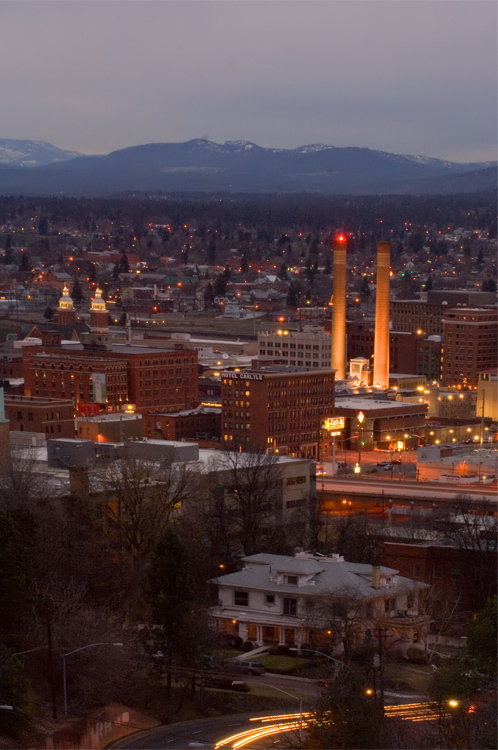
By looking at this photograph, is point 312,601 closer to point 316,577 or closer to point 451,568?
point 316,577

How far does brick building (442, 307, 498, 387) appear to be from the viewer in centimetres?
8781

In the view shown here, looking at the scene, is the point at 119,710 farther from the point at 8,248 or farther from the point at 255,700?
the point at 8,248

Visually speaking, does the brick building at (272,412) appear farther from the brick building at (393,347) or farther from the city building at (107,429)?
the brick building at (393,347)

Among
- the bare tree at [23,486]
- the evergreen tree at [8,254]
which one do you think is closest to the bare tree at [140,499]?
the bare tree at [23,486]

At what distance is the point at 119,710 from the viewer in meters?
26.3

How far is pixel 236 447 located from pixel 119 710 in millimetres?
Answer: 34760

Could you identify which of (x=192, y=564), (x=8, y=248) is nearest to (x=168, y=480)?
(x=192, y=564)

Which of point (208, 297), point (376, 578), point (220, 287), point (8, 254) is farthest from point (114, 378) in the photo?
point (8, 254)

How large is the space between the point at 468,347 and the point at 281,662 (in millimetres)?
59872

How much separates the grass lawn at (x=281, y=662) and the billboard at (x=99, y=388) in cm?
4250

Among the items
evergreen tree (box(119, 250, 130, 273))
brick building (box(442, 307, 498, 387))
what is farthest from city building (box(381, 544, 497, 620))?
evergreen tree (box(119, 250, 130, 273))

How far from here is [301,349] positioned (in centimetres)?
8819

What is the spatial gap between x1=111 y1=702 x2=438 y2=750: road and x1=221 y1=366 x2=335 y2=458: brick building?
127 ft

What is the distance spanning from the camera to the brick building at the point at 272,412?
2606 inches
